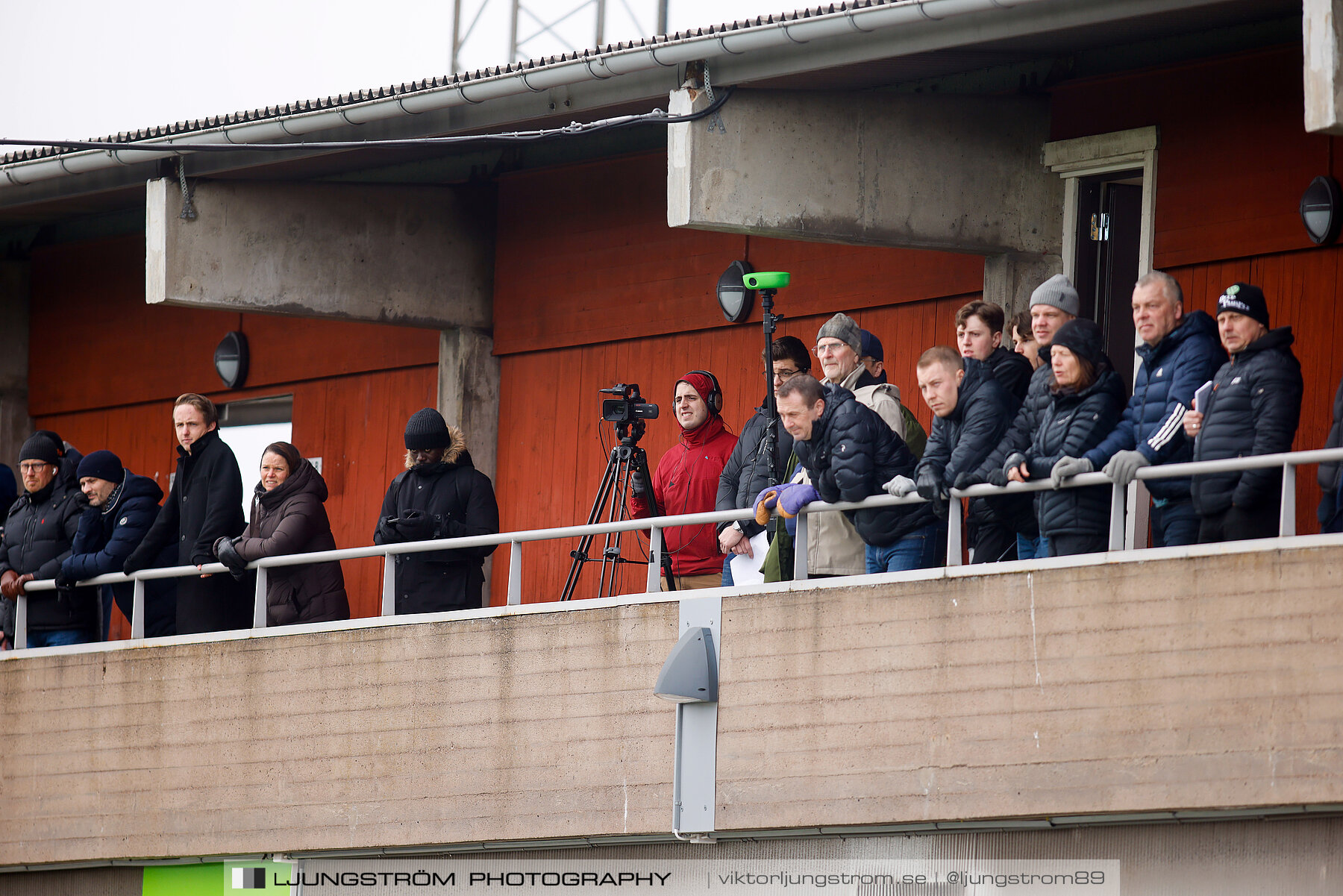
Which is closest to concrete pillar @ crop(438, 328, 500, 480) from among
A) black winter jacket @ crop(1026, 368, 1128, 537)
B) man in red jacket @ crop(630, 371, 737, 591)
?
man in red jacket @ crop(630, 371, 737, 591)

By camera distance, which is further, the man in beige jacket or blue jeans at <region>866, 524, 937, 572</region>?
the man in beige jacket

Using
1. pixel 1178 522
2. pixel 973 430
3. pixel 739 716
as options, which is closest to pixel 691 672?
pixel 739 716

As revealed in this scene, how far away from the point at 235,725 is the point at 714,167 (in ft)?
14.1

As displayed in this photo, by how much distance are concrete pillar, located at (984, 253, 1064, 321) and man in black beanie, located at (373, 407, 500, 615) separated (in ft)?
10.6

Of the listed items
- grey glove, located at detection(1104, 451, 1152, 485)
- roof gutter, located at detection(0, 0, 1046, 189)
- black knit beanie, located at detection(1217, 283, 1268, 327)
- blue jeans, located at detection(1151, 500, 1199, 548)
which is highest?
roof gutter, located at detection(0, 0, 1046, 189)

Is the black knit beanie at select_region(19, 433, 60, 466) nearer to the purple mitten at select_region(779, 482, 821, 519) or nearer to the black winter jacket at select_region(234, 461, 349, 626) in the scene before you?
the black winter jacket at select_region(234, 461, 349, 626)

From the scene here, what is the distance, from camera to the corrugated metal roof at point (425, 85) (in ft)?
36.0

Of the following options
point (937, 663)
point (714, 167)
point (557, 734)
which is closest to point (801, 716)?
point (937, 663)

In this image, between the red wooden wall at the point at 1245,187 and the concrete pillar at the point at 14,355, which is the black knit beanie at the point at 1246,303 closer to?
the red wooden wall at the point at 1245,187

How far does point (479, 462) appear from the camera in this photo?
15.1m

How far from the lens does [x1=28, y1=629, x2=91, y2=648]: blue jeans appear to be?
13.1m

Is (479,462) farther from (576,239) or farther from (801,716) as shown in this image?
(801,716)

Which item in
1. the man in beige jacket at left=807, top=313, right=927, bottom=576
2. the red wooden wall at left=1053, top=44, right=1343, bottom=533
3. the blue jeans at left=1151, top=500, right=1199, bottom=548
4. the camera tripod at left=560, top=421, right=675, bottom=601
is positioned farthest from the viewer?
the camera tripod at left=560, top=421, right=675, bottom=601

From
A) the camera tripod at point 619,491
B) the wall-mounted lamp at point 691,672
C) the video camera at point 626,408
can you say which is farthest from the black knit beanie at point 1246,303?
the video camera at point 626,408
